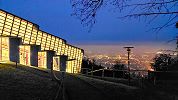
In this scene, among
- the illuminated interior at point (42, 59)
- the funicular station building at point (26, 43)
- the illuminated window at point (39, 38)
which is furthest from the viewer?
the illuminated interior at point (42, 59)

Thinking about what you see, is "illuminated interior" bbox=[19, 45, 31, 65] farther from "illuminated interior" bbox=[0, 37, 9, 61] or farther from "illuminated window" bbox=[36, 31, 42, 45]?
"illuminated interior" bbox=[0, 37, 9, 61]

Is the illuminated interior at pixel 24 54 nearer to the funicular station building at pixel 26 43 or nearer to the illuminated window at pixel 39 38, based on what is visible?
the funicular station building at pixel 26 43

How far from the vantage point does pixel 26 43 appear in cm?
7256

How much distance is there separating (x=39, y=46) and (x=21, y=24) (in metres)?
10.8

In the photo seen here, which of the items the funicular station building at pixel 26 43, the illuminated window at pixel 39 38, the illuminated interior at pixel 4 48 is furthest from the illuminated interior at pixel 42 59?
the illuminated interior at pixel 4 48

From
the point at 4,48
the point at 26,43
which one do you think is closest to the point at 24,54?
the point at 26,43

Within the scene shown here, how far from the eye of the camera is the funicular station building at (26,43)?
62.9m

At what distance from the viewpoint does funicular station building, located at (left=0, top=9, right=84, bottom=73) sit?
62.9m

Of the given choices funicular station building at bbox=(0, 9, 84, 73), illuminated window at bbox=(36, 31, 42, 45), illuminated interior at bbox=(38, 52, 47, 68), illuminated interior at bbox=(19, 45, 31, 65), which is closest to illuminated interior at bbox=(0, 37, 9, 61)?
funicular station building at bbox=(0, 9, 84, 73)

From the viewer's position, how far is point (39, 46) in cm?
7931

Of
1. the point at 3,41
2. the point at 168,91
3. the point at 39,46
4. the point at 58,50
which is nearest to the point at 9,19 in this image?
the point at 3,41

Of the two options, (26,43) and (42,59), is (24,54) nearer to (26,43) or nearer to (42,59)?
(26,43)

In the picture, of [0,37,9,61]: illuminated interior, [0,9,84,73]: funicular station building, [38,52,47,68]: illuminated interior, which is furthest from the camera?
[38,52,47,68]: illuminated interior

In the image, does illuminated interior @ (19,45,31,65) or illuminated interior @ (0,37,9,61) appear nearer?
illuminated interior @ (0,37,9,61)
